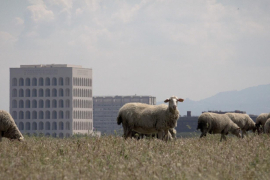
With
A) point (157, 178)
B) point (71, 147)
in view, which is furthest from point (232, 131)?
point (157, 178)

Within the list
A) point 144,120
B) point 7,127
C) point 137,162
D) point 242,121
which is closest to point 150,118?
point 144,120

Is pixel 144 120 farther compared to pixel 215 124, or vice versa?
pixel 215 124

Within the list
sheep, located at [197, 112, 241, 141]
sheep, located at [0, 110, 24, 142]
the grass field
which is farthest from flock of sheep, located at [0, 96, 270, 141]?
sheep, located at [197, 112, 241, 141]

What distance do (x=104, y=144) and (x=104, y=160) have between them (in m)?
4.17

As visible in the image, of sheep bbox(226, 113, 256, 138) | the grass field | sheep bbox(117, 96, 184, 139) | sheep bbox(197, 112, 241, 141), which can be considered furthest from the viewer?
sheep bbox(226, 113, 256, 138)

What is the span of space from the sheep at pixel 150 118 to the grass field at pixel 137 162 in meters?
4.74

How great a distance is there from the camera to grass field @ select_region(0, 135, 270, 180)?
39.4 feet

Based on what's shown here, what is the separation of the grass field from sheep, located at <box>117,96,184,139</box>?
474 centimetres

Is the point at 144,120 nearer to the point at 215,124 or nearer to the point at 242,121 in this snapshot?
the point at 215,124

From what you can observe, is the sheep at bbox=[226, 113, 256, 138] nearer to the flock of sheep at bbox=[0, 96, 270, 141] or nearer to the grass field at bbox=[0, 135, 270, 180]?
the flock of sheep at bbox=[0, 96, 270, 141]

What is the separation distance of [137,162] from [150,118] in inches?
390

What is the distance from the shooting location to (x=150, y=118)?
23.6 metres

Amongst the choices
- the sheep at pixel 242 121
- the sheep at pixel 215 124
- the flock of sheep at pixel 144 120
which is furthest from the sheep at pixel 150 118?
the sheep at pixel 242 121

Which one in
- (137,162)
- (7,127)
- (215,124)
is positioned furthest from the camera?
(215,124)
